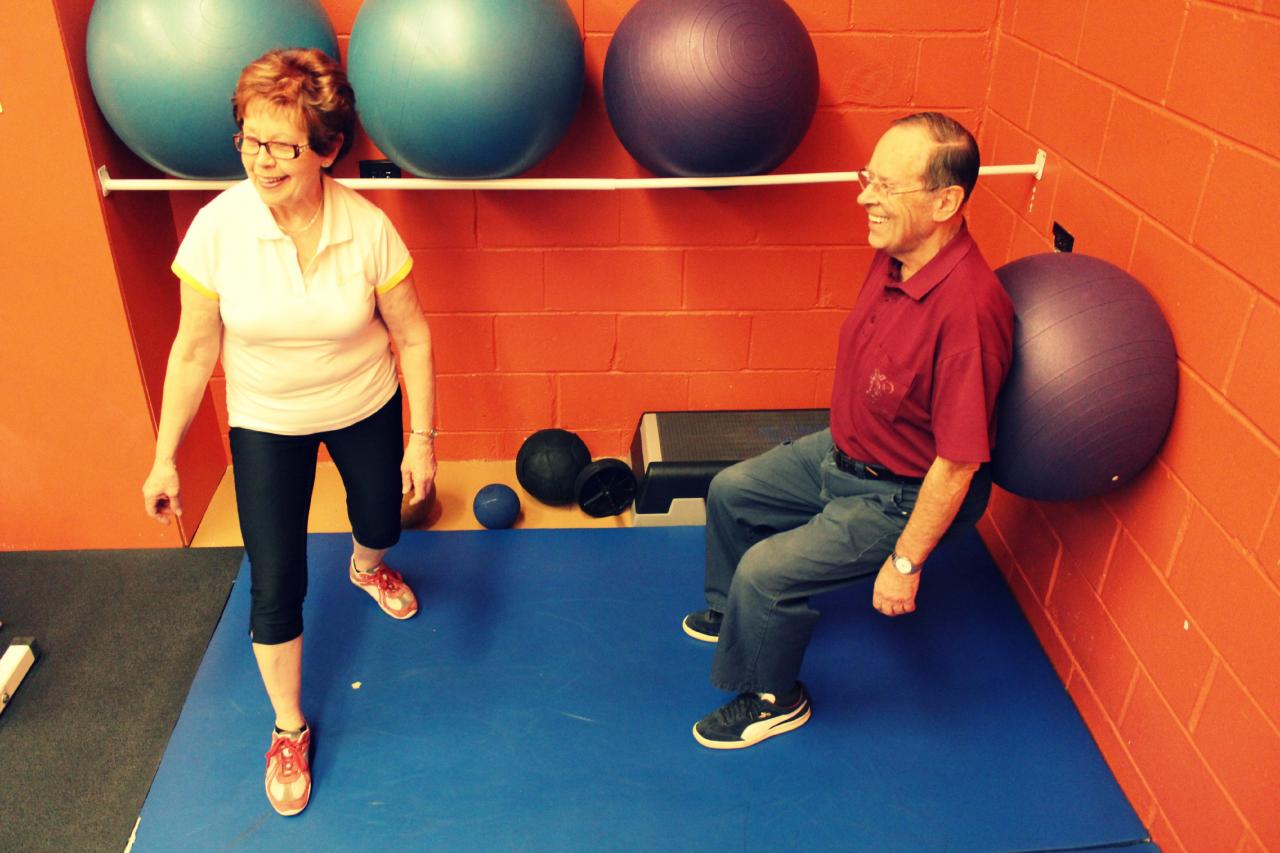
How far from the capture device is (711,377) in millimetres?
3135

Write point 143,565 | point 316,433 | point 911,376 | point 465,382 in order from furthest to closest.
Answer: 1. point 465,382
2. point 143,565
3. point 316,433
4. point 911,376

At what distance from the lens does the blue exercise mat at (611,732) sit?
201 centimetres

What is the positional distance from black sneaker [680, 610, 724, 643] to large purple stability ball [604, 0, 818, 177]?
1.08 meters

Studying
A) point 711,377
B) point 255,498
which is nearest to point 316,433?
point 255,498

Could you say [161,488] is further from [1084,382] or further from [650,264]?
[1084,382]

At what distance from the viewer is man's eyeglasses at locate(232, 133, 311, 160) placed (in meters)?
1.73

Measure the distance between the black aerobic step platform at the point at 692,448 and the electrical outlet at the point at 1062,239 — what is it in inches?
34.1

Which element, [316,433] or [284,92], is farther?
[316,433]

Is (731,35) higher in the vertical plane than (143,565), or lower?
higher

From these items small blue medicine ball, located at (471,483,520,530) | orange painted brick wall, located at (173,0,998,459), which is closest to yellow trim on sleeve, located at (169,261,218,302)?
orange painted brick wall, located at (173,0,998,459)

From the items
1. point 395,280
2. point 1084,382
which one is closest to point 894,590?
point 1084,382

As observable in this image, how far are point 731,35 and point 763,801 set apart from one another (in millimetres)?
1626

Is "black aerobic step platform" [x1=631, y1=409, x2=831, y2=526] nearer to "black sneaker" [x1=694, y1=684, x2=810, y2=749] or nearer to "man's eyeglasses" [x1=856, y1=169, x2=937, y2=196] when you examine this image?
"black sneaker" [x1=694, y1=684, x2=810, y2=749]

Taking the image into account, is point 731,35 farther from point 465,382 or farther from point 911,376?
point 465,382
